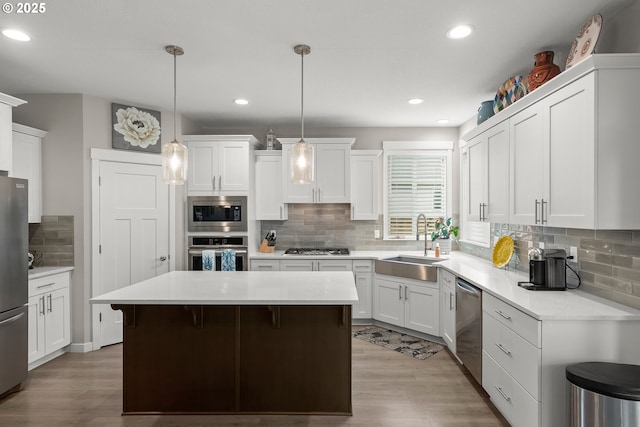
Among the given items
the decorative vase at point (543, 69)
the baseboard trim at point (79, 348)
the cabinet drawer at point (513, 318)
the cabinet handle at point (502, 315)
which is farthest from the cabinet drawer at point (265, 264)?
the decorative vase at point (543, 69)

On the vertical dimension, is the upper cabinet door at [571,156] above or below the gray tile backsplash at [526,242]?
above

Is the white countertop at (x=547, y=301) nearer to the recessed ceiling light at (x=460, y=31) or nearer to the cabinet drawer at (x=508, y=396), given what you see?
the cabinet drawer at (x=508, y=396)

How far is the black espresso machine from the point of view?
8.51 ft

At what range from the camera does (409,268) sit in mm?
4184

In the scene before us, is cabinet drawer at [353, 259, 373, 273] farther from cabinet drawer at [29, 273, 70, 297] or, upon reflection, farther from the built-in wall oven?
cabinet drawer at [29, 273, 70, 297]

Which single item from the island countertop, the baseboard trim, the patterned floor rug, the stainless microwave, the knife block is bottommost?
the patterned floor rug

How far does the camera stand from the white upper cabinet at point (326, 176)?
15.8 ft

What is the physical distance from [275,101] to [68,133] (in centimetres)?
214

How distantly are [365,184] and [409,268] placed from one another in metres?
1.33

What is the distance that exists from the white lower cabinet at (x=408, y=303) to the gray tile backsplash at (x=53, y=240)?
3.39m

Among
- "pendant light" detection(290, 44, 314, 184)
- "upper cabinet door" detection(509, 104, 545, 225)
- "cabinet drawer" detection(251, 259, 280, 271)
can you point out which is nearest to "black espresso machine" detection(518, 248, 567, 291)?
"upper cabinet door" detection(509, 104, 545, 225)

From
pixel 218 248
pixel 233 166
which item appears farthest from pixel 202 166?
pixel 218 248

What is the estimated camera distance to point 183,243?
457 centimetres

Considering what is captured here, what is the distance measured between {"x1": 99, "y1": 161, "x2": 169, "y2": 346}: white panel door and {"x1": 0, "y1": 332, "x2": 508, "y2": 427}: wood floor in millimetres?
737
